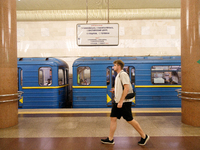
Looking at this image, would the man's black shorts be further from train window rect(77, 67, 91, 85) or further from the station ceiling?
the station ceiling

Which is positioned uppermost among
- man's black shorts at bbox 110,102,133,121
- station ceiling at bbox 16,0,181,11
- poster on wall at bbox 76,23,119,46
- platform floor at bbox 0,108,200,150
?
station ceiling at bbox 16,0,181,11

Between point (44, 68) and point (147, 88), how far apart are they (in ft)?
17.3

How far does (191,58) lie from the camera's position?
4.42m

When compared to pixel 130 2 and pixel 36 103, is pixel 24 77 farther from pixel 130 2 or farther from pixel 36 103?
pixel 130 2

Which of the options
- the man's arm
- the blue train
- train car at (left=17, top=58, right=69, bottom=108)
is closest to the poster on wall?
the blue train

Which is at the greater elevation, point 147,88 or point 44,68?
point 44,68

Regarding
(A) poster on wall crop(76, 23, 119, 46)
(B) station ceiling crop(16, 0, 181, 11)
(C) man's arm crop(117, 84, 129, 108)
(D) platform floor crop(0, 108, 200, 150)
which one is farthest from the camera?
(B) station ceiling crop(16, 0, 181, 11)

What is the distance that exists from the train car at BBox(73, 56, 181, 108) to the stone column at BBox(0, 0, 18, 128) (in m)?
3.25

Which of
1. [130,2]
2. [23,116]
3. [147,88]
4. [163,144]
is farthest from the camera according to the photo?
[130,2]

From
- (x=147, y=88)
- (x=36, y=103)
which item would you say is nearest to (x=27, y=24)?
(x=36, y=103)

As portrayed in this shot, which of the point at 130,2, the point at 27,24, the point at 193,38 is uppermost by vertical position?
the point at 130,2

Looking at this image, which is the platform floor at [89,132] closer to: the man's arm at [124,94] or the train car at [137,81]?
the man's arm at [124,94]

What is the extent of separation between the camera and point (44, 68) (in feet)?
25.5

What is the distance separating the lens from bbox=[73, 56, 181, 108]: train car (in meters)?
7.40
